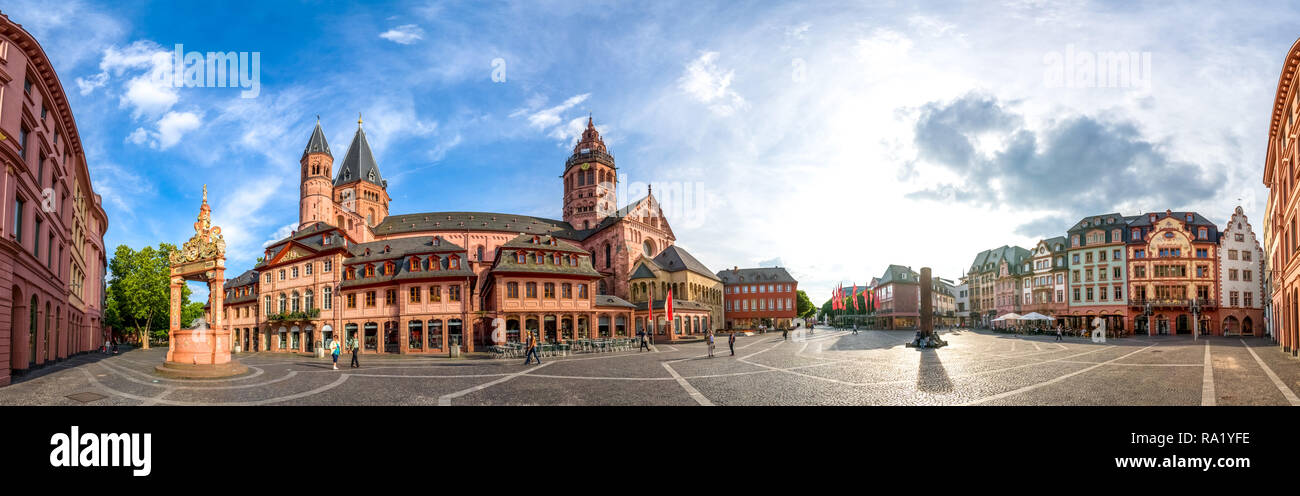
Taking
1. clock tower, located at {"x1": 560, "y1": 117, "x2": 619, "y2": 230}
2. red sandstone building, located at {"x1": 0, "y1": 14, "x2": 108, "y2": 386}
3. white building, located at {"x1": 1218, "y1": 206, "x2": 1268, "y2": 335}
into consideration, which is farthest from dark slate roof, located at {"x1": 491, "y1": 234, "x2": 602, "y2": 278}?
white building, located at {"x1": 1218, "y1": 206, "x2": 1268, "y2": 335}

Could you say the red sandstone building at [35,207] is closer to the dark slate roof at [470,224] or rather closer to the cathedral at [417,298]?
the cathedral at [417,298]

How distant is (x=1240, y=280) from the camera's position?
5509 centimetres

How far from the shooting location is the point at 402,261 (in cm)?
4166

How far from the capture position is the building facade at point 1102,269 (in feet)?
172

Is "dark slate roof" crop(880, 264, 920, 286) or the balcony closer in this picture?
the balcony

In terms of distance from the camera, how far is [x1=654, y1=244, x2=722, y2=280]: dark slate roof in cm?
7050

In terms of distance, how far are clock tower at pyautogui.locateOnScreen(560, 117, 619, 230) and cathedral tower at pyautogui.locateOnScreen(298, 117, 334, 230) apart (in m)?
33.8

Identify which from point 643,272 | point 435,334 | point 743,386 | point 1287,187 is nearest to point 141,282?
point 435,334

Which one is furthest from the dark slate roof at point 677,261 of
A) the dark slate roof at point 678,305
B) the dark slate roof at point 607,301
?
the dark slate roof at point 607,301

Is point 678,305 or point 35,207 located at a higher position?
point 35,207

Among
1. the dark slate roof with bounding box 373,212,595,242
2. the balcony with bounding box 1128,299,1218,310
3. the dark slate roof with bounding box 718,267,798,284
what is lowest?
the balcony with bounding box 1128,299,1218,310

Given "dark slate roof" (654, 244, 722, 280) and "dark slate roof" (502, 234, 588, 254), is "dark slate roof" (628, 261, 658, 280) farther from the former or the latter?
"dark slate roof" (502, 234, 588, 254)

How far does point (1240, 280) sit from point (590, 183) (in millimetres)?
75674

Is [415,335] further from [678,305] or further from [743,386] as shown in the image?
[743,386]
